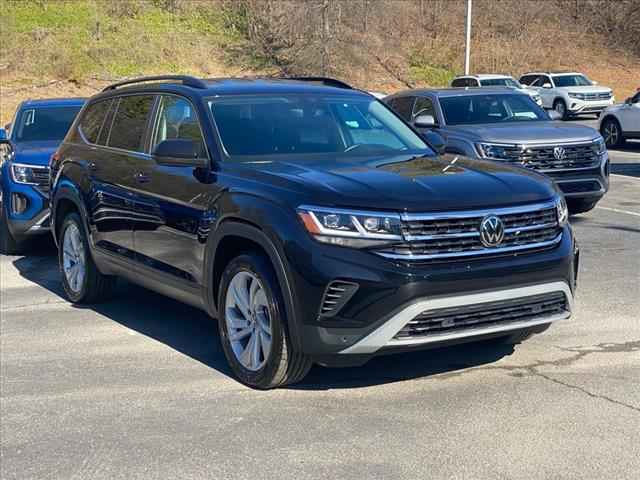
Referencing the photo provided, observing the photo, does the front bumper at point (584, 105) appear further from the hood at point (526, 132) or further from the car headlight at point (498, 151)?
the car headlight at point (498, 151)

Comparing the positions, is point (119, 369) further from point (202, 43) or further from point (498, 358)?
point (202, 43)

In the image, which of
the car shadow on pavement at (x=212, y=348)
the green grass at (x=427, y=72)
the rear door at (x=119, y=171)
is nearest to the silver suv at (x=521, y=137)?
the car shadow on pavement at (x=212, y=348)

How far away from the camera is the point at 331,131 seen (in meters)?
6.56

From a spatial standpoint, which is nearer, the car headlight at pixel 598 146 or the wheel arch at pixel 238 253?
the wheel arch at pixel 238 253

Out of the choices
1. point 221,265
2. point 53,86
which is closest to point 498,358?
point 221,265

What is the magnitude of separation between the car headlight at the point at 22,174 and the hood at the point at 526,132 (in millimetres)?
5091

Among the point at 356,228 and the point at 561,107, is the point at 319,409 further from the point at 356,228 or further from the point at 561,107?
the point at 561,107

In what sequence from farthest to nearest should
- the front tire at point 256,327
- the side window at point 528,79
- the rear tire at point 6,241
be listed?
the side window at point 528,79, the rear tire at point 6,241, the front tire at point 256,327

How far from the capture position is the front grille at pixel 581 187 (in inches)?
449

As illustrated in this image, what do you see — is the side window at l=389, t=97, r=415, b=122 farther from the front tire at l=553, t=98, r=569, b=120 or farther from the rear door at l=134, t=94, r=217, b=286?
the front tire at l=553, t=98, r=569, b=120


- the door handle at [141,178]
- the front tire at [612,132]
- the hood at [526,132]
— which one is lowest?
the front tire at [612,132]

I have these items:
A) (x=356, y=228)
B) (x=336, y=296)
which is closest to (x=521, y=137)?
(x=356, y=228)

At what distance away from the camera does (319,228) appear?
5.07 meters

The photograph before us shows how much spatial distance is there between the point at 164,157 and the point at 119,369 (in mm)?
1395
